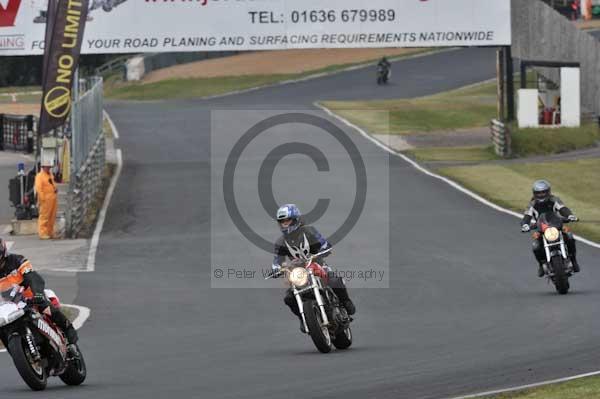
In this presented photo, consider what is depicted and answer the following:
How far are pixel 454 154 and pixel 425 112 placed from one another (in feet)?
46.7

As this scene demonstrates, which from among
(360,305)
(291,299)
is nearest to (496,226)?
(360,305)

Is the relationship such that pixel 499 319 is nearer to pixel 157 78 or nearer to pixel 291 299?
pixel 291 299

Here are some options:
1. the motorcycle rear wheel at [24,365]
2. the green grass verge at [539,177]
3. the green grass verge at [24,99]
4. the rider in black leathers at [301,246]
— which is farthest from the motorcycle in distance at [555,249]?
the green grass verge at [24,99]

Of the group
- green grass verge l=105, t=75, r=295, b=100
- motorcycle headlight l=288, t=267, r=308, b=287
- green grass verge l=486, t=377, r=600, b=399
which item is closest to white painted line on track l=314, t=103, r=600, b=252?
motorcycle headlight l=288, t=267, r=308, b=287

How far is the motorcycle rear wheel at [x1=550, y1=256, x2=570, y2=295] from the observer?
2050cm

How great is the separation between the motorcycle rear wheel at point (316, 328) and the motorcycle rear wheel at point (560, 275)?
588 cm

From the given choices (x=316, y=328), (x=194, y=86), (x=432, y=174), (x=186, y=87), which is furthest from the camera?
(x=194, y=86)

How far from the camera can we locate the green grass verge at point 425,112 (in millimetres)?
55734

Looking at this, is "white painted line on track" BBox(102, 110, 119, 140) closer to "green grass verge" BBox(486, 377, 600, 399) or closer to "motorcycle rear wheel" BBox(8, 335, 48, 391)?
"motorcycle rear wheel" BBox(8, 335, 48, 391)

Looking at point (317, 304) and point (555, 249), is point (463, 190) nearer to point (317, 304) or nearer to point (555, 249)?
point (555, 249)

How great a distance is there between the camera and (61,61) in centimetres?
3378

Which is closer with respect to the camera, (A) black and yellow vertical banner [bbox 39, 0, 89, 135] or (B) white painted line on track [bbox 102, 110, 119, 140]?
(A) black and yellow vertical banner [bbox 39, 0, 89, 135]

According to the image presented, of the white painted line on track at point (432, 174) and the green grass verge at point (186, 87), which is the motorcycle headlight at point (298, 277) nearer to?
the white painted line on track at point (432, 174)

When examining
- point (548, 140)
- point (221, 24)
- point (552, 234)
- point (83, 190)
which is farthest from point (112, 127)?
point (552, 234)
